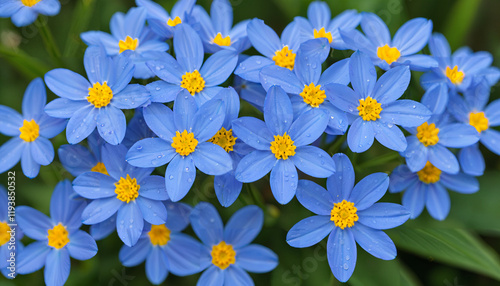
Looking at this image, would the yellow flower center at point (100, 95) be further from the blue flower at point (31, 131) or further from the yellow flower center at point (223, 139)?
the yellow flower center at point (223, 139)

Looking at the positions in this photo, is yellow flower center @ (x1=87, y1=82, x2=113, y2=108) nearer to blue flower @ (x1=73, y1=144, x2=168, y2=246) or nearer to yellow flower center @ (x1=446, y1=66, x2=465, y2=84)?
blue flower @ (x1=73, y1=144, x2=168, y2=246)

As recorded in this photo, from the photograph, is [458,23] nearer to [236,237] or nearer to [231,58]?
[231,58]

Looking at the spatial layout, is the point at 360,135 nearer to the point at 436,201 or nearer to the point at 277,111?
the point at 277,111

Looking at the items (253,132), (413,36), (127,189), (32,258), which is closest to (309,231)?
(253,132)

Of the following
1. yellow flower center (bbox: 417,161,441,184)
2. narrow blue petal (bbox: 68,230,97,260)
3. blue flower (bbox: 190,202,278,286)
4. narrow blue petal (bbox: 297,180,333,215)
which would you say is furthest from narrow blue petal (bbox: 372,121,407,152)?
→ narrow blue petal (bbox: 68,230,97,260)

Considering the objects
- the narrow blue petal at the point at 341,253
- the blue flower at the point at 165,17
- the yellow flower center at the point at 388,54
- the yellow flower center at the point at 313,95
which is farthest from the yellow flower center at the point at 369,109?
the blue flower at the point at 165,17

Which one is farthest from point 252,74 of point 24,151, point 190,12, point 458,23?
point 458,23
